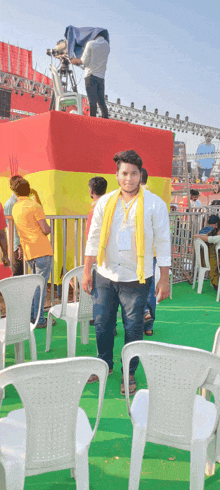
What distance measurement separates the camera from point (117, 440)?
88.4 inches

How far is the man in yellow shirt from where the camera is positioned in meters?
3.62

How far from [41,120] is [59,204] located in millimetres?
1294

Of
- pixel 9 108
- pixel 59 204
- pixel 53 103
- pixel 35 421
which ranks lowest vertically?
pixel 35 421

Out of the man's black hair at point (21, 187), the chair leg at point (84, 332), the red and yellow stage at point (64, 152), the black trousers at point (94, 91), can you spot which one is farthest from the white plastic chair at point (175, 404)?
the black trousers at point (94, 91)

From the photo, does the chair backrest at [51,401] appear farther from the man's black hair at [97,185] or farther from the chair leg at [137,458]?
the man's black hair at [97,185]

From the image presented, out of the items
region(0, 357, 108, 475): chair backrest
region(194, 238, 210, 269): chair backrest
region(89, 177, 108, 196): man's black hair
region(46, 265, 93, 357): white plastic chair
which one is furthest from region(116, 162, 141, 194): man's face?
region(194, 238, 210, 269): chair backrest

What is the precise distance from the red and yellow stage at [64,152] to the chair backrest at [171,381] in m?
4.01

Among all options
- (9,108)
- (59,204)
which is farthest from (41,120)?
(9,108)

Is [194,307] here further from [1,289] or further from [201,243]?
[1,289]

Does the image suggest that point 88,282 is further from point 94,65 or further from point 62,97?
point 62,97

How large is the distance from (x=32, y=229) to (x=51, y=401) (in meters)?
2.54

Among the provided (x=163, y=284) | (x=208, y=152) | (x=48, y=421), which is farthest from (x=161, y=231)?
(x=208, y=152)

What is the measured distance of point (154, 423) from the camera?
1.64 metres

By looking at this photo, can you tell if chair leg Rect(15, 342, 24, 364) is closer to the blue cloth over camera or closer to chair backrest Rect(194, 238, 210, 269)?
chair backrest Rect(194, 238, 210, 269)
